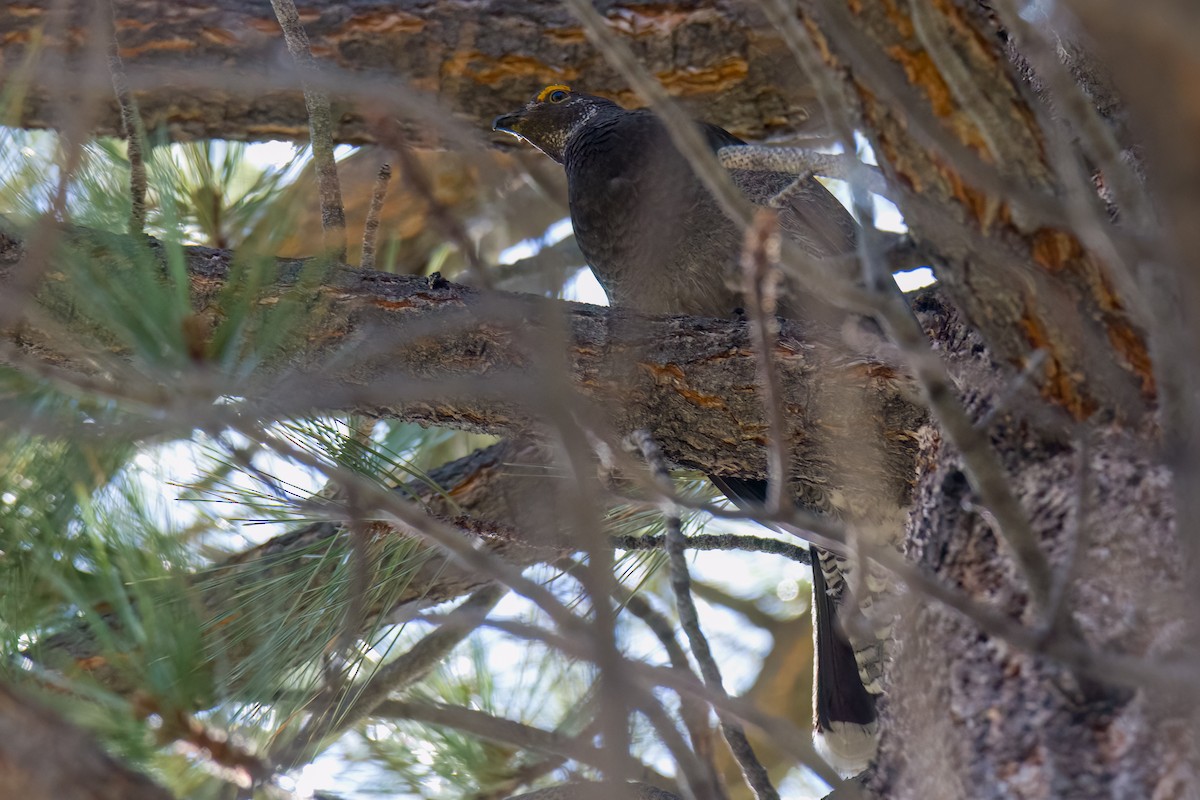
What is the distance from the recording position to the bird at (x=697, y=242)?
2904 millimetres

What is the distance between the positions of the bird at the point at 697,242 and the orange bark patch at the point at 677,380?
0.58 meters

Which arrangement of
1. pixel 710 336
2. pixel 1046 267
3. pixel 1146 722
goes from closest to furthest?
pixel 1146 722 < pixel 1046 267 < pixel 710 336

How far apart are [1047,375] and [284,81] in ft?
4.18

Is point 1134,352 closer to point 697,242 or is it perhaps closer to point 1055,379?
point 1055,379

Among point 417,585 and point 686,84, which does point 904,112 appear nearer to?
point 417,585

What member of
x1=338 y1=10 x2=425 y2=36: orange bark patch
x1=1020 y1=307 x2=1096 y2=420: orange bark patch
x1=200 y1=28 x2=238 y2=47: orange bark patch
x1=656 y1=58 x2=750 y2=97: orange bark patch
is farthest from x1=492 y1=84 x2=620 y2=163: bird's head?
x1=1020 y1=307 x2=1096 y2=420: orange bark patch

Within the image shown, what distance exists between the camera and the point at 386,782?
10.8 feet

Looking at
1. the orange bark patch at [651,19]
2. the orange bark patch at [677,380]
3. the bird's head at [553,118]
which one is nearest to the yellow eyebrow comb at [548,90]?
the bird's head at [553,118]

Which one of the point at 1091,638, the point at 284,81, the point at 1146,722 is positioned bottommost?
the point at 1146,722

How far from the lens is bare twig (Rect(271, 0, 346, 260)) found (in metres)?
2.27

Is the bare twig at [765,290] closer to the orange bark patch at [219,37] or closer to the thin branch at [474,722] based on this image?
the thin branch at [474,722]

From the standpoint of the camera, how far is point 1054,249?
1403mm

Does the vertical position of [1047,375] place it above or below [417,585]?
below

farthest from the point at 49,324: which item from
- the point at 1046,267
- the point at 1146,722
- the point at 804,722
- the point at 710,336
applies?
the point at 804,722
